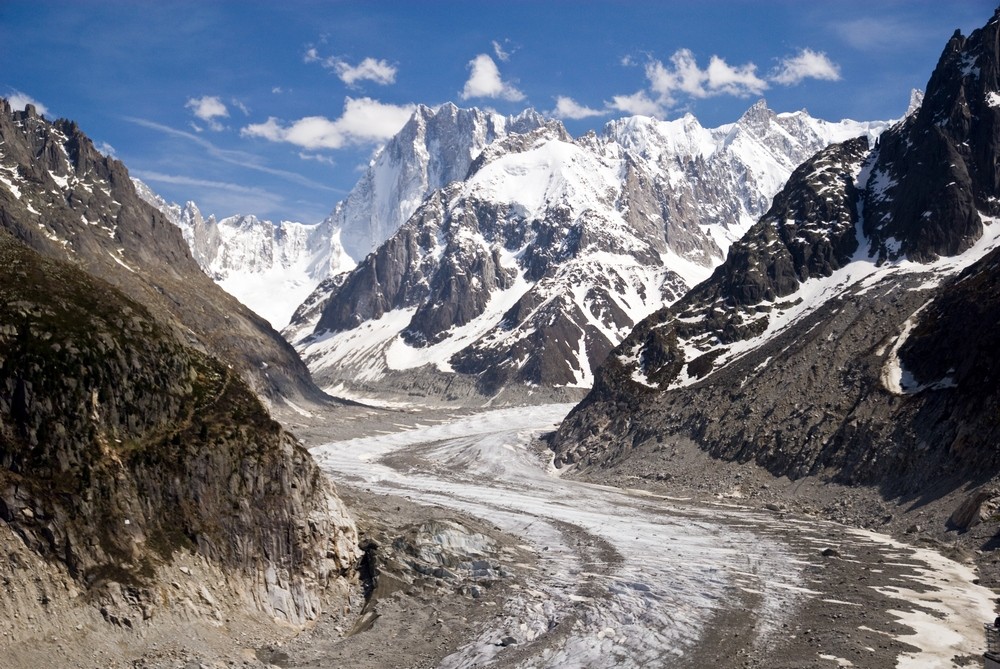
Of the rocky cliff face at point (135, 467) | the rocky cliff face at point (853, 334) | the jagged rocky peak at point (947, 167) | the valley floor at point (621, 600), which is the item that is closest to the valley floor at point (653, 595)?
the valley floor at point (621, 600)

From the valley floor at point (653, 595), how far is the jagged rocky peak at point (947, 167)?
2719 inches

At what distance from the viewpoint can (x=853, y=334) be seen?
131 metres

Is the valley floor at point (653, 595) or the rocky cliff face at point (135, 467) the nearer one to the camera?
the rocky cliff face at point (135, 467)

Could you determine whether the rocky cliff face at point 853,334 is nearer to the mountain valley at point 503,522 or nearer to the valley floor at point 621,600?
the mountain valley at point 503,522

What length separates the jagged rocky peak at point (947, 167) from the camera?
151 m

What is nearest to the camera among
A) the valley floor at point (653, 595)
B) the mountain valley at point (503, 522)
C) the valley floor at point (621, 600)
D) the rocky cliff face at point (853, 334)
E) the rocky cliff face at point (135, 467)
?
the rocky cliff face at point (135, 467)

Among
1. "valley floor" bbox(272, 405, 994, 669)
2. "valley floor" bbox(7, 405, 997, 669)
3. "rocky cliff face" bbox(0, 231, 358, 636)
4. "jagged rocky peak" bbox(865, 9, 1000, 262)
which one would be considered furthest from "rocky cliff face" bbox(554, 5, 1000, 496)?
"rocky cliff face" bbox(0, 231, 358, 636)

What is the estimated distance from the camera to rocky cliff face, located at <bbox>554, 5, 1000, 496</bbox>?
103375 mm

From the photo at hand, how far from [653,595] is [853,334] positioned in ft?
261

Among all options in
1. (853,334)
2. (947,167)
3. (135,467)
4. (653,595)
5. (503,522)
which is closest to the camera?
(135,467)

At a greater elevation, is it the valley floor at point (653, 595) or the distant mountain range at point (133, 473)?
the distant mountain range at point (133, 473)

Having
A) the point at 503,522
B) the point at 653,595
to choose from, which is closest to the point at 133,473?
the point at 653,595

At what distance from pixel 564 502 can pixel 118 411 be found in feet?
242

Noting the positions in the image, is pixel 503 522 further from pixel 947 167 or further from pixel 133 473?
pixel 947 167
